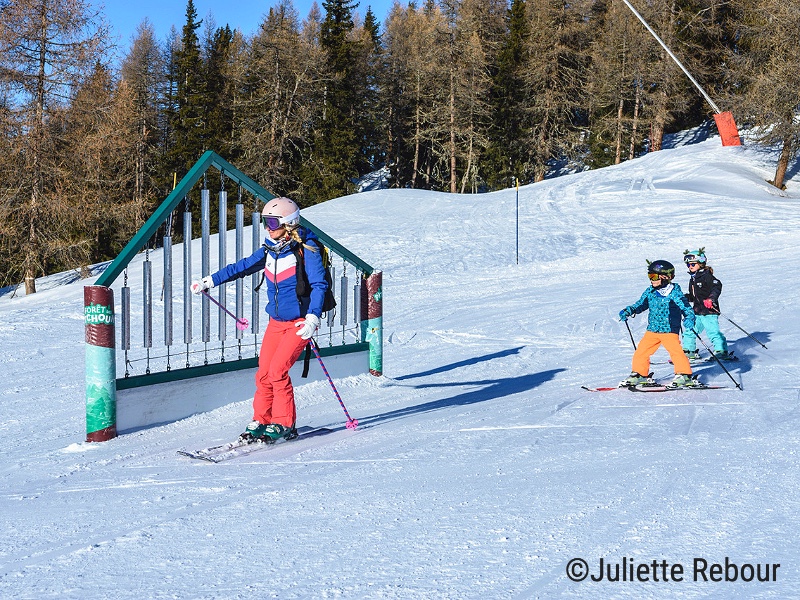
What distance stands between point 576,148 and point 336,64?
585 inches

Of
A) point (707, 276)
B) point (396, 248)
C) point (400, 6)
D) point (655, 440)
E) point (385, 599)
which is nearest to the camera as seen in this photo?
point (385, 599)

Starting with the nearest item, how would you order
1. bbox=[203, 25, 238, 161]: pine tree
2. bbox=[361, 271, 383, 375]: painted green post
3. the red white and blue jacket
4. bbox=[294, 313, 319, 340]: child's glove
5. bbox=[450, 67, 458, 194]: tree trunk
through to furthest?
1. bbox=[294, 313, 319, 340]: child's glove
2. the red white and blue jacket
3. bbox=[361, 271, 383, 375]: painted green post
4. bbox=[450, 67, 458, 194]: tree trunk
5. bbox=[203, 25, 238, 161]: pine tree

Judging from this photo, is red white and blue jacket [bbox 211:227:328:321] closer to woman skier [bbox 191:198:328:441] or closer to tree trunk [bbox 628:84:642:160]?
woman skier [bbox 191:198:328:441]

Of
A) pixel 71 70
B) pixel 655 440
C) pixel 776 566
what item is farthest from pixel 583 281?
pixel 71 70

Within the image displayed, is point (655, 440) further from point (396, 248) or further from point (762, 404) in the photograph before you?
point (396, 248)

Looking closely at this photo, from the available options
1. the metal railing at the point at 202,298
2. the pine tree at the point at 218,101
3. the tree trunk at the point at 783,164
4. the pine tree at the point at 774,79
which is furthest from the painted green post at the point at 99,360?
the pine tree at the point at 218,101

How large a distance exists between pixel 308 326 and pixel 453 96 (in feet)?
132

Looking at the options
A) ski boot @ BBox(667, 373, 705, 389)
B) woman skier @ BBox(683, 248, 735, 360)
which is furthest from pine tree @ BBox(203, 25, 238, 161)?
ski boot @ BBox(667, 373, 705, 389)

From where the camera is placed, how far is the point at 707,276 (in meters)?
10.0

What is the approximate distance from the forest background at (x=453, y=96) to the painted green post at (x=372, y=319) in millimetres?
21688

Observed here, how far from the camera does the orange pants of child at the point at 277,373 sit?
531 centimetres

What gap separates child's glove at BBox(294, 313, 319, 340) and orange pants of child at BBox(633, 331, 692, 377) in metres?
4.01

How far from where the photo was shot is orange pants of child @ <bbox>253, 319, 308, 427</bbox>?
5.31 meters

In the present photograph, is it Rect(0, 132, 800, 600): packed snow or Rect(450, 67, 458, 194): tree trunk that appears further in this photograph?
Rect(450, 67, 458, 194): tree trunk
